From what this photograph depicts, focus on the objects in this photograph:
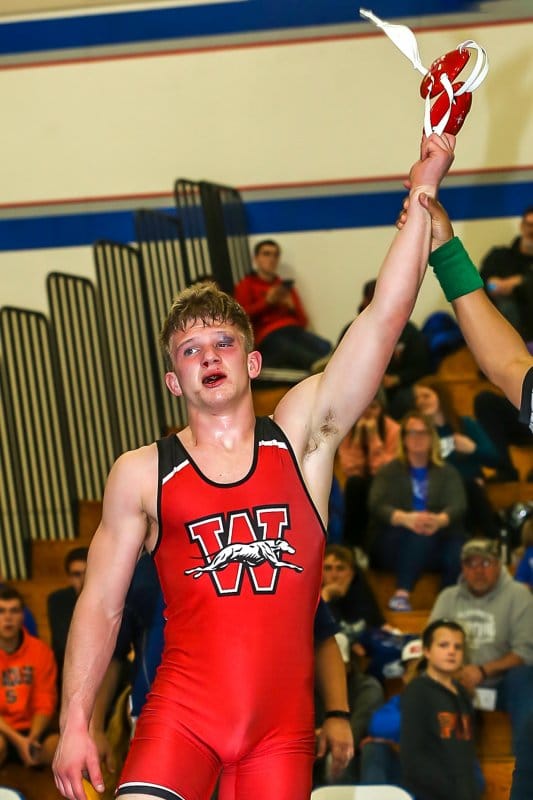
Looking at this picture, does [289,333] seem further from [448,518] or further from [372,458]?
[448,518]

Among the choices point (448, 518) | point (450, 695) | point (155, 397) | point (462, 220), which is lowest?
point (450, 695)

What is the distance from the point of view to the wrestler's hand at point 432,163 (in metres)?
3.62

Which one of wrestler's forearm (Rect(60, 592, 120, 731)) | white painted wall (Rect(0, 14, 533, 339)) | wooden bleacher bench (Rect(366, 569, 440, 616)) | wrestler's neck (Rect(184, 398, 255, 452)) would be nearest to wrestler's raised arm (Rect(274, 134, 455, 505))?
wrestler's neck (Rect(184, 398, 255, 452))

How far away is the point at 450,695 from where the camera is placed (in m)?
6.07

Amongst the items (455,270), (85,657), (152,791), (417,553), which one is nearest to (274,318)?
(417,553)

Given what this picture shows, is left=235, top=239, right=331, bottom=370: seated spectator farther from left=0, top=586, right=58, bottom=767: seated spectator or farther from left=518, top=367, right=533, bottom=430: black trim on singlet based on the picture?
left=518, top=367, right=533, bottom=430: black trim on singlet

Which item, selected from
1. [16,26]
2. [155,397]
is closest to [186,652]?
[155,397]

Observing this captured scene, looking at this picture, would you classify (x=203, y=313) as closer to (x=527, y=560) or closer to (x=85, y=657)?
(x=85, y=657)

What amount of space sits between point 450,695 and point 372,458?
2.18m

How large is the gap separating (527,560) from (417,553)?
620 mm

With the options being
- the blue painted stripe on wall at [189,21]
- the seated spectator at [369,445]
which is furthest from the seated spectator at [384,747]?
the blue painted stripe on wall at [189,21]

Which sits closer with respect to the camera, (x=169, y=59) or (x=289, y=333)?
(x=289, y=333)

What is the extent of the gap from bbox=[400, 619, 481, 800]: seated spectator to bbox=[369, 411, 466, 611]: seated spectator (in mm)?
1109

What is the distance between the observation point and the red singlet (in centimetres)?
333
